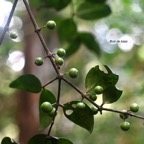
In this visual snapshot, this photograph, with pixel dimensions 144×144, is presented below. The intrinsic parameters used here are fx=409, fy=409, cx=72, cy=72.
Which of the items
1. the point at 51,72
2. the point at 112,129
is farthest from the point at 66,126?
the point at 51,72

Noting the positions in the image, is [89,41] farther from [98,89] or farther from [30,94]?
[30,94]

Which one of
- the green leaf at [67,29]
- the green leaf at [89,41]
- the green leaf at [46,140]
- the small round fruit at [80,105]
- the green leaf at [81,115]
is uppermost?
the small round fruit at [80,105]

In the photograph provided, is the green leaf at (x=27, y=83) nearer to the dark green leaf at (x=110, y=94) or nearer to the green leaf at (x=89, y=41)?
the dark green leaf at (x=110, y=94)

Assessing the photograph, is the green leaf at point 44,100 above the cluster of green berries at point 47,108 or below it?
below

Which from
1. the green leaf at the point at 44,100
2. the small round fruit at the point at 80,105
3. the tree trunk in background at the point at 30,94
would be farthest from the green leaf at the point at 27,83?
the tree trunk in background at the point at 30,94

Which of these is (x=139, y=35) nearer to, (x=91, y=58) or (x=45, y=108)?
(x=45, y=108)

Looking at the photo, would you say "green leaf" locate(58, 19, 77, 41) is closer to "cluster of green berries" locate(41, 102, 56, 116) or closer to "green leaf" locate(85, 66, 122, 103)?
"green leaf" locate(85, 66, 122, 103)

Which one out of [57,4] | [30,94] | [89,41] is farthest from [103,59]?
[57,4]
